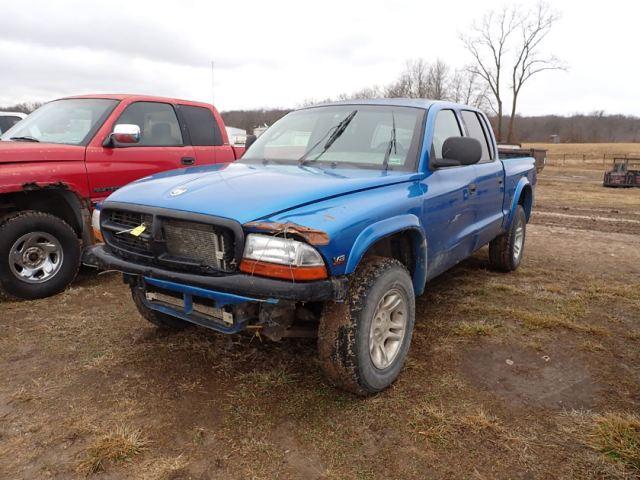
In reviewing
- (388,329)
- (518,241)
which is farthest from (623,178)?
(388,329)

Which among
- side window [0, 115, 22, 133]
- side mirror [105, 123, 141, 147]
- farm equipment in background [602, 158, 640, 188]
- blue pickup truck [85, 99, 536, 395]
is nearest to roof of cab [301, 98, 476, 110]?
blue pickup truck [85, 99, 536, 395]

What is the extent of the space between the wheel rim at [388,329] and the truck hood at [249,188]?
71 cm

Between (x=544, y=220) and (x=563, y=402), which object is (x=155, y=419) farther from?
(x=544, y=220)

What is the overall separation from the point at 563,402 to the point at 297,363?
1683mm

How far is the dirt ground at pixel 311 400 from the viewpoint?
2338mm

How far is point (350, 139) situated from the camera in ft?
12.0

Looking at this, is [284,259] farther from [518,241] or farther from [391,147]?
[518,241]

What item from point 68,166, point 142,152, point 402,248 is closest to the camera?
point 402,248

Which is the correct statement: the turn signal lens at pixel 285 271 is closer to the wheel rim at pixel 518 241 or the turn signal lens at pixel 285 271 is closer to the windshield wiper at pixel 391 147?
the windshield wiper at pixel 391 147

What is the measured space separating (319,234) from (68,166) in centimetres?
337

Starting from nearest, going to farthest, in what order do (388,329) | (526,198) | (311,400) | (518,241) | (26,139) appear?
1. (311,400)
2. (388,329)
3. (26,139)
4. (518,241)
5. (526,198)

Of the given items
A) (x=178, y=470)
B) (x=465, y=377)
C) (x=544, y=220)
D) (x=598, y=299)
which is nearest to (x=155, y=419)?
(x=178, y=470)

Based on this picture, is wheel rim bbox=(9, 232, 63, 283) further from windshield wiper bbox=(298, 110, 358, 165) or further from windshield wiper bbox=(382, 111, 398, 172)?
windshield wiper bbox=(382, 111, 398, 172)

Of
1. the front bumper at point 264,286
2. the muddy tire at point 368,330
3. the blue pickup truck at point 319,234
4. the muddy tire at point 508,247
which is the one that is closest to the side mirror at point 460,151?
the blue pickup truck at point 319,234
